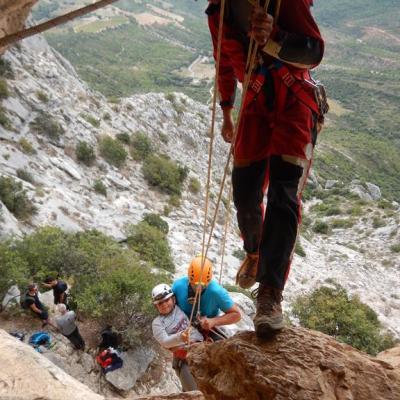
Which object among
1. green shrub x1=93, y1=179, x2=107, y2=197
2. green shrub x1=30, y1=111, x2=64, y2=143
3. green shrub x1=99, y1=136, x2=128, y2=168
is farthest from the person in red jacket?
green shrub x1=99, y1=136, x2=128, y2=168

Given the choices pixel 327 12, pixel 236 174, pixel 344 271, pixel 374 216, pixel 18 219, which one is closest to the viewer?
pixel 236 174

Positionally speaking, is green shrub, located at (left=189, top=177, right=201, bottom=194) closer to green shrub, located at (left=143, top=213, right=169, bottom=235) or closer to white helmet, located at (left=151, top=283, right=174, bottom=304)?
green shrub, located at (left=143, top=213, right=169, bottom=235)

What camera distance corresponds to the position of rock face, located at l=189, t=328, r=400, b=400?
2432 mm

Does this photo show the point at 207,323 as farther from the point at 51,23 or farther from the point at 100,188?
the point at 100,188

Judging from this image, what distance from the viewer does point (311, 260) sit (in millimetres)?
19984

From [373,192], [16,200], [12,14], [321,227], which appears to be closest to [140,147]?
[16,200]

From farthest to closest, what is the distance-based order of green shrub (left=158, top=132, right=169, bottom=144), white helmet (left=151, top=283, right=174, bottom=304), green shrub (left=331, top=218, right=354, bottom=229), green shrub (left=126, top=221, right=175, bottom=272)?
green shrub (left=331, top=218, right=354, bottom=229) < green shrub (left=158, top=132, right=169, bottom=144) < green shrub (left=126, top=221, right=175, bottom=272) < white helmet (left=151, top=283, right=174, bottom=304)

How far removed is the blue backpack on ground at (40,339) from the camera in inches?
266

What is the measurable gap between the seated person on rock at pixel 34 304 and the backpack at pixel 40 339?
1.47 ft

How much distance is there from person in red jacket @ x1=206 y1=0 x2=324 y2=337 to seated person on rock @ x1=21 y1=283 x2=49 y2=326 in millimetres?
5728

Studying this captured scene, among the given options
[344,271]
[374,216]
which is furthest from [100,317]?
[374,216]

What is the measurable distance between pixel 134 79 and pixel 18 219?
2341 inches

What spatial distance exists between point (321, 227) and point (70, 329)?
22.1 m

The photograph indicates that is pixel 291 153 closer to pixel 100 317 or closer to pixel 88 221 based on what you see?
pixel 100 317
